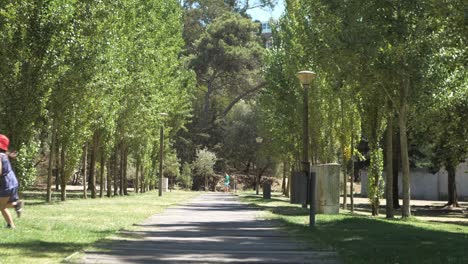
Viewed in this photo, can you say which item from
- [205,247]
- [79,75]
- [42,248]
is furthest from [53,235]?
[79,75]

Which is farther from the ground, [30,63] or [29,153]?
[30,63]

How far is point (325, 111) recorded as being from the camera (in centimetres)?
3238

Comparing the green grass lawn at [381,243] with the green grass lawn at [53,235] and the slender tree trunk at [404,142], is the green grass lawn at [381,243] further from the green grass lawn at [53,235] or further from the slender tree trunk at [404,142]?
the slender tree trunk at [404,142]

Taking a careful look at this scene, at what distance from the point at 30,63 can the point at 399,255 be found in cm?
→ 1543

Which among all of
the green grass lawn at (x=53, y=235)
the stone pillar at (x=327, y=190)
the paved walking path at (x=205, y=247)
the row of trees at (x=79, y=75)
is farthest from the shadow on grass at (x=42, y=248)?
the stone pillar at (x=327, y=190)

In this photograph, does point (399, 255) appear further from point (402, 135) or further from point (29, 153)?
point (29, 153)

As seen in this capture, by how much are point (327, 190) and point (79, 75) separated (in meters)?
10.3

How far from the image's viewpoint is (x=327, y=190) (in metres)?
23.4

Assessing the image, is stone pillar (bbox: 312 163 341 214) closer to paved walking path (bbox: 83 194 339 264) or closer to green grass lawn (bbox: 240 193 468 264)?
green grass lawn (bbox: 240 193 468 264)

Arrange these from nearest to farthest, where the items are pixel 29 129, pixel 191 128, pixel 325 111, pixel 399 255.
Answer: pixel 399 255
pixel 29 129
pixel 325 111
pixel 191 128

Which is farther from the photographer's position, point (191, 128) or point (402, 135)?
point (191, 128)

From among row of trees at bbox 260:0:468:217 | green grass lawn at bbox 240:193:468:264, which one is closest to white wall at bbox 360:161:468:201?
row of trees at bbox 260:0:468:217

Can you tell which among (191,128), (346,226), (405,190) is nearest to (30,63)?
(346,226)

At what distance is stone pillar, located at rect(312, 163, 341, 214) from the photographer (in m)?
23.3
